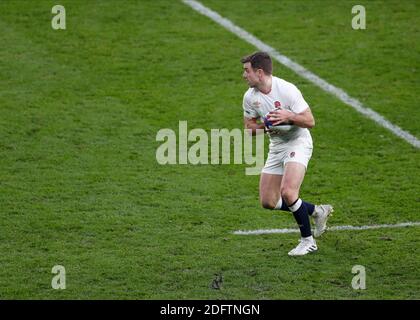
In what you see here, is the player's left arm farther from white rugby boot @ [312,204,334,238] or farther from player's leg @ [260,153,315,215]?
white rugby boot @ [312,204,334,238]

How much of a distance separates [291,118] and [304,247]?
1.37 metres

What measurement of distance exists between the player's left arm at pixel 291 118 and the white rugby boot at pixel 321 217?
1.09 metres

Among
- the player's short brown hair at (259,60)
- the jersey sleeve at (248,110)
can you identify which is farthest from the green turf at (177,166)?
the player's short brown hair at (259,60)

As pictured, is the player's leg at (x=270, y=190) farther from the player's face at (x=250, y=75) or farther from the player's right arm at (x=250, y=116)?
the player's face at (x=250, y=75)

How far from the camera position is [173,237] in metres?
10.4

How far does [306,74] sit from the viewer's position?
15.6m

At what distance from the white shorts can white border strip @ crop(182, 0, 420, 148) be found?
11.9 ft

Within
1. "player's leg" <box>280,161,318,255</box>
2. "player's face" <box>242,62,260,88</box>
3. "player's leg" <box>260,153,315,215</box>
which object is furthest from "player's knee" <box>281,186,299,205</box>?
"player's face" <box>242,62,260,88</box>

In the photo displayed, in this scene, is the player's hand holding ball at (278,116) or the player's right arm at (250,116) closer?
the player's hand holding ball at (278,116)

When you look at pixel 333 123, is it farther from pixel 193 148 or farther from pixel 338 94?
pixel 193 148

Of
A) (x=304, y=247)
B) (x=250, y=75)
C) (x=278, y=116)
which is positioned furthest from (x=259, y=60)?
(x=304, y=247)

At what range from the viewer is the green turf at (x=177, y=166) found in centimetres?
934

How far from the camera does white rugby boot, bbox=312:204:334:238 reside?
10.2 m

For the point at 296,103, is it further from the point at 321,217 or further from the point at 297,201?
the point at 321,217
